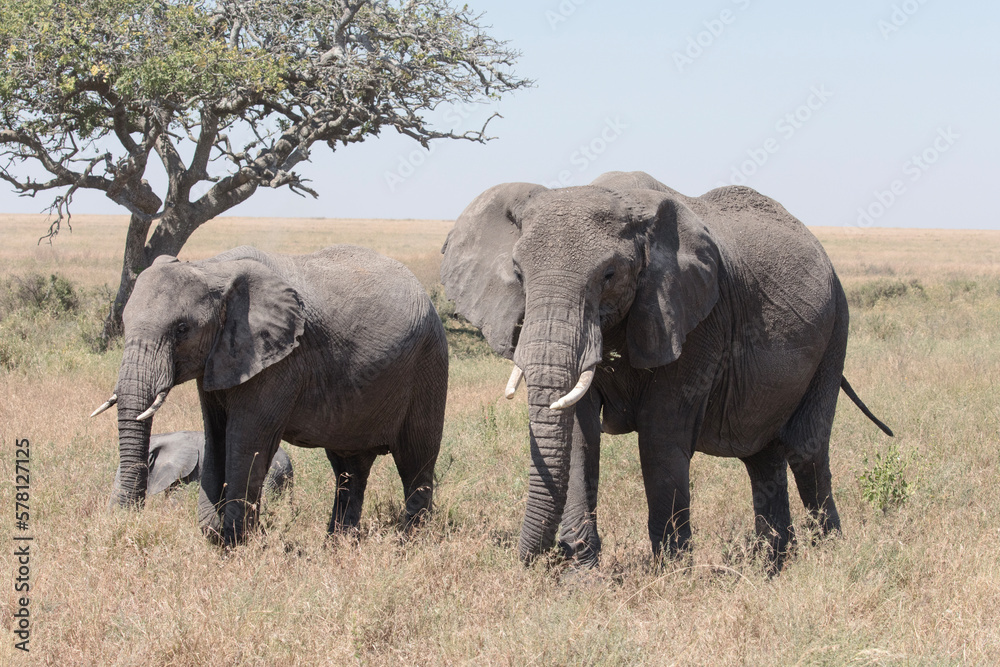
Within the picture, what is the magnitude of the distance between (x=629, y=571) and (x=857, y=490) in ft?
9.18

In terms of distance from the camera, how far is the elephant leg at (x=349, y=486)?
21.2ft

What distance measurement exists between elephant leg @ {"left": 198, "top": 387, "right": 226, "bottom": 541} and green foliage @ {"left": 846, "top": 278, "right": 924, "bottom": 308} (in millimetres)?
18667

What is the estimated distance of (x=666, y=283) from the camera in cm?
447

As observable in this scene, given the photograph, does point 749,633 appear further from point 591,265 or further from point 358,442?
point 358,442

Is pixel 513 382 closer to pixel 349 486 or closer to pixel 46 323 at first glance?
pixel 349 486

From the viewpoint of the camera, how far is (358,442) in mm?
6223

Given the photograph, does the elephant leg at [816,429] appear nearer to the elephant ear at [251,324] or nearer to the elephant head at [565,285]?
the elephant head at [565,285]

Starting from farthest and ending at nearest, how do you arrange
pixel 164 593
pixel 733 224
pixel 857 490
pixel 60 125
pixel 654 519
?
pixel 60 125, pixel 857 490, pixel 733 224, pixel 654 519, pixel 164 593

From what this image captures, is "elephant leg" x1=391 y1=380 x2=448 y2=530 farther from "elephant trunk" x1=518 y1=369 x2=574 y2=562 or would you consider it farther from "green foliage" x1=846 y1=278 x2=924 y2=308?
"green foliage" x1=846 y1=278 x2=924 y2=308

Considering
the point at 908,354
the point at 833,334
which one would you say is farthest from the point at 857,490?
the point at 908,354

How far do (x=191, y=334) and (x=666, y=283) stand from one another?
2.63 m

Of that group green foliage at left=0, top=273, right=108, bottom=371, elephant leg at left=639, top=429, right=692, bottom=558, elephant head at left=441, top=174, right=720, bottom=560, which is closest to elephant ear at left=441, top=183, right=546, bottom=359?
elephant head at left=441, top=174, right=720, bottom=560

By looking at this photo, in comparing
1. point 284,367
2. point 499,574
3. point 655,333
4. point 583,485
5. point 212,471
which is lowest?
point 499,574

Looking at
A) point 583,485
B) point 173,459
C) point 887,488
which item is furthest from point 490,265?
point 173,459
